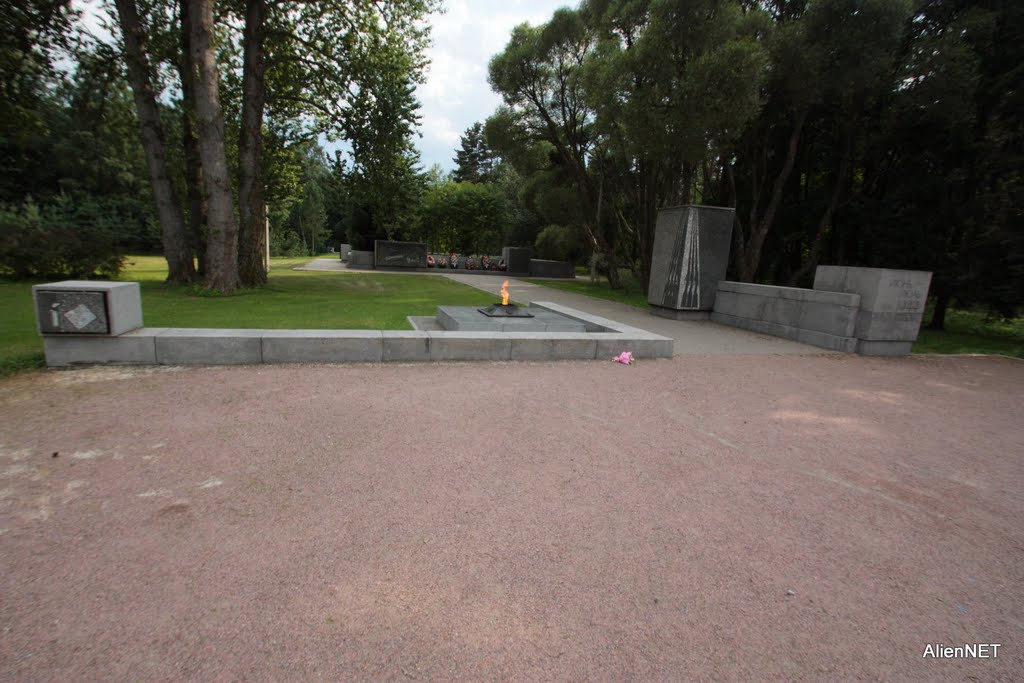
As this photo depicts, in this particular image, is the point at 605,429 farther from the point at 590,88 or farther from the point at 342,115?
the point at 342,115

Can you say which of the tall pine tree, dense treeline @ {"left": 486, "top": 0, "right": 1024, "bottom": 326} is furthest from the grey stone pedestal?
the tall pine tree

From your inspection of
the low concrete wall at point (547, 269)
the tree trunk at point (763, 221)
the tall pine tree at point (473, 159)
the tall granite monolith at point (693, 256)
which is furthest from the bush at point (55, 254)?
the tall pine tree at point (473, 159)

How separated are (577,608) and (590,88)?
Answer: 46.6ft

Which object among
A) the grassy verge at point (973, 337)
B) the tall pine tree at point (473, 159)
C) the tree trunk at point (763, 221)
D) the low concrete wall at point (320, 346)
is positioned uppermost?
the tall pine tree at point (473, 159)

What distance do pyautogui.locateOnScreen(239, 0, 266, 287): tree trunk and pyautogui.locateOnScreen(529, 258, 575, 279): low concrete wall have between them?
Answer: 53.7 ft

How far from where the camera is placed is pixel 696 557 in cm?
257

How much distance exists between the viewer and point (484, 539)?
8.65 ft

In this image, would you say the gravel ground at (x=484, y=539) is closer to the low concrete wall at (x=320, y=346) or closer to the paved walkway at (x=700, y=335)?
the low concrete wall at (x=320, y=346)

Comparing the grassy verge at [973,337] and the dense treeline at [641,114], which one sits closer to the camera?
the grassy verge at [973,337]

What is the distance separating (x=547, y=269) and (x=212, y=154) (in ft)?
63.0

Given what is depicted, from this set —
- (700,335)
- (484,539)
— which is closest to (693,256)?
(700,335)

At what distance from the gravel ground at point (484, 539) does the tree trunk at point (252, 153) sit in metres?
10.3

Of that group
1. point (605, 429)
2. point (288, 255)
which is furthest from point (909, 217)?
point (288, 255)

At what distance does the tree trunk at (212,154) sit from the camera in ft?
37.3
